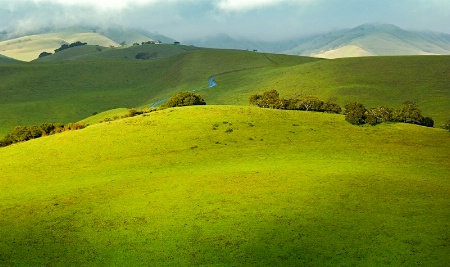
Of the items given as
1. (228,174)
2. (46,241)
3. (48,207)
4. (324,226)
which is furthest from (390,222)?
(48,207)

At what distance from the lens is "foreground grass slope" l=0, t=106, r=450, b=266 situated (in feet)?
101

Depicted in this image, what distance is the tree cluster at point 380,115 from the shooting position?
73250mm

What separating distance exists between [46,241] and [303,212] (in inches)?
867

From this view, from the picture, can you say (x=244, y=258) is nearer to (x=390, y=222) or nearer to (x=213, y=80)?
(x=390, y=222)

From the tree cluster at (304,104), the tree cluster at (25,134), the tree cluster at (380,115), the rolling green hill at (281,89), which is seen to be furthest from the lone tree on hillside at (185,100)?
the rolling green hill at (281,89)

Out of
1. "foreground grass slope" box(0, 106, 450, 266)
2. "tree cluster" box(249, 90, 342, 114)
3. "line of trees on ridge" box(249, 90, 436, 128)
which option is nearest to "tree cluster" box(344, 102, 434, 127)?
"line of trees on ridge" box(249, 90, 436, 128)

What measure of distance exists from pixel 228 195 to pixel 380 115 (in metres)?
45.4

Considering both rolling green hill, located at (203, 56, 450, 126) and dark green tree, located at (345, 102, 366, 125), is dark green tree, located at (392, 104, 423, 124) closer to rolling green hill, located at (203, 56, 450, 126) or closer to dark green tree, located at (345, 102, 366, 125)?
dark green tree, located at (345, 102, 366, 125)

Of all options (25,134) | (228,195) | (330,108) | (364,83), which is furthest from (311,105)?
(364,83)

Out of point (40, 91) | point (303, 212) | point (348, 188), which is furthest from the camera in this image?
point (40, 91)

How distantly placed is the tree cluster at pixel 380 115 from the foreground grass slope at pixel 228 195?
2462mm

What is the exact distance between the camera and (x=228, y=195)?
4147cm

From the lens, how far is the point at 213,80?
197 m

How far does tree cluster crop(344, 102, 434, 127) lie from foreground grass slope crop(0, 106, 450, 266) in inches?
96.9
